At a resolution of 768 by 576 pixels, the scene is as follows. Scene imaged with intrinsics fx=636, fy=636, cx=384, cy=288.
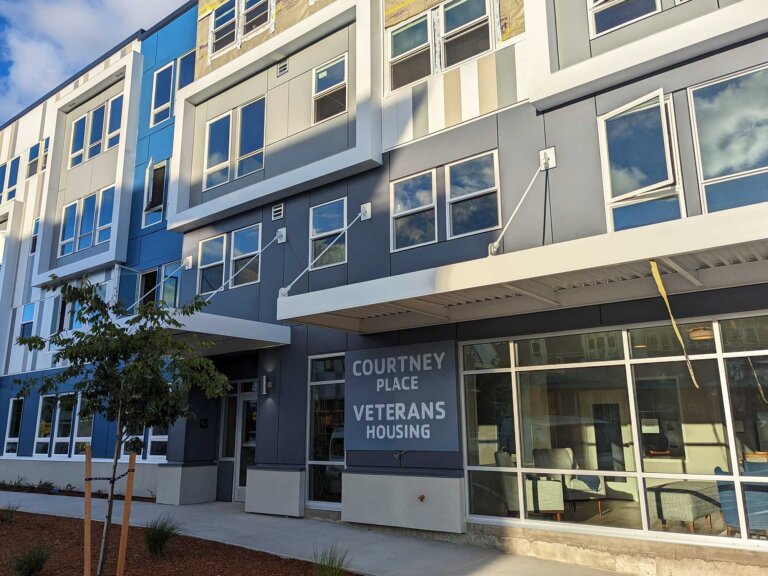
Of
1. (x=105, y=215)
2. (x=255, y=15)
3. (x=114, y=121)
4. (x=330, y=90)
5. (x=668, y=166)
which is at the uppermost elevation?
(x=255, y=15)

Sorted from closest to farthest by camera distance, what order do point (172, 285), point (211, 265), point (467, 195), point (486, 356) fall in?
point (486, 356)
point (467, 195)
point (211, 265)
point (172, 285)

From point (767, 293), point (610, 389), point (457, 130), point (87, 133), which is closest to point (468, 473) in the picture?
point (610, 389)

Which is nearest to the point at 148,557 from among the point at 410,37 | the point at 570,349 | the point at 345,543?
the point at 345,543

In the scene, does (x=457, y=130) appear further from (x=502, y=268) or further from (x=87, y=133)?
(x=87, y=133)

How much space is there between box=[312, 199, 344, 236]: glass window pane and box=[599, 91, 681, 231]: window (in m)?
5.33

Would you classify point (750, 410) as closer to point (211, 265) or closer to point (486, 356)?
point (486, 356)

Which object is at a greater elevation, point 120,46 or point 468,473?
point 120,46

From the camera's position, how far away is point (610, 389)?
352 inches

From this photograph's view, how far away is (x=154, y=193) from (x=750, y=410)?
15592 millimetres

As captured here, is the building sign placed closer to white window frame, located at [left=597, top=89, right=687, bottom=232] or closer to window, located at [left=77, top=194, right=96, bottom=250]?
white window frame, located at [left=597, top=89, right=687, bottom=232]

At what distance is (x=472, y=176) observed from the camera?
10.8 meters

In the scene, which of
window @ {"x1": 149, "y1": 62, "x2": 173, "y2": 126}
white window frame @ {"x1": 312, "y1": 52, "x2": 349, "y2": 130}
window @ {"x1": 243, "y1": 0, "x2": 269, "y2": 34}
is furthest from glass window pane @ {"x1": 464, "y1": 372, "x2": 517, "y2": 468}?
window @ {"x1": 149, "y1": 62, "x2": 173, "y2": 126}

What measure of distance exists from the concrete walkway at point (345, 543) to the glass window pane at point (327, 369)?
263 centimetres

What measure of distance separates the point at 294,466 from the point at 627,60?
906 cm
